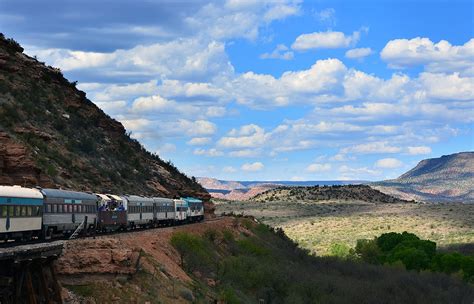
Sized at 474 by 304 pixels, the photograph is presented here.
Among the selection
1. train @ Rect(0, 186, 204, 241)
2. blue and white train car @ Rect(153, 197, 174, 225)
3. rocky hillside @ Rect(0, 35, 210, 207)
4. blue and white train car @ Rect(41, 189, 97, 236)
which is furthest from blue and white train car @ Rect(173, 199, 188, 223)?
blue and white train car @ Rect(41, 189, 97, 236)

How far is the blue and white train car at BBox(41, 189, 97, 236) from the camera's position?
37438 mm

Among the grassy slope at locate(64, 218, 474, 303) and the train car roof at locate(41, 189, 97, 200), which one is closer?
the grassy slope at locate(64, 218, 474, 303)

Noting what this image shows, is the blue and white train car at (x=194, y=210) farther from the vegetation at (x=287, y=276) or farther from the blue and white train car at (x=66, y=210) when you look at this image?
the blue and white train car at (x=66, y=210)

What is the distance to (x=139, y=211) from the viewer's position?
54.8 metres

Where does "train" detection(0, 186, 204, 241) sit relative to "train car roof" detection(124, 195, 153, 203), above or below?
below

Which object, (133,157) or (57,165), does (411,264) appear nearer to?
(133,157)

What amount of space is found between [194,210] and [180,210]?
707cm

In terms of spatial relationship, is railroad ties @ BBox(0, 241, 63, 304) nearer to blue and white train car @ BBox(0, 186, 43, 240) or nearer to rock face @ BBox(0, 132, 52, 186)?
blue and white train car @ BBox(0, 186, 43, 240)

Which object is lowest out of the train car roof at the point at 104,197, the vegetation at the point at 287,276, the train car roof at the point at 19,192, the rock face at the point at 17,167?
the vegetation at the point at 287,276

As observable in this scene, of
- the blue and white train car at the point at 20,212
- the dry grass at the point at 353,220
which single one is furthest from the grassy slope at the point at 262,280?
the dry grass at the point at 353,220

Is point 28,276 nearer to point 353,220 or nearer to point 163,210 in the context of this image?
point 163,210

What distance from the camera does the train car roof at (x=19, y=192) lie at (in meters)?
31.5

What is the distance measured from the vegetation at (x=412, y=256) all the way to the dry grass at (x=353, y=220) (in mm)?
10090

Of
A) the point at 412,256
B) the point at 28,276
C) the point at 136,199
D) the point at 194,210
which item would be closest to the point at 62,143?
the point at 194,210
